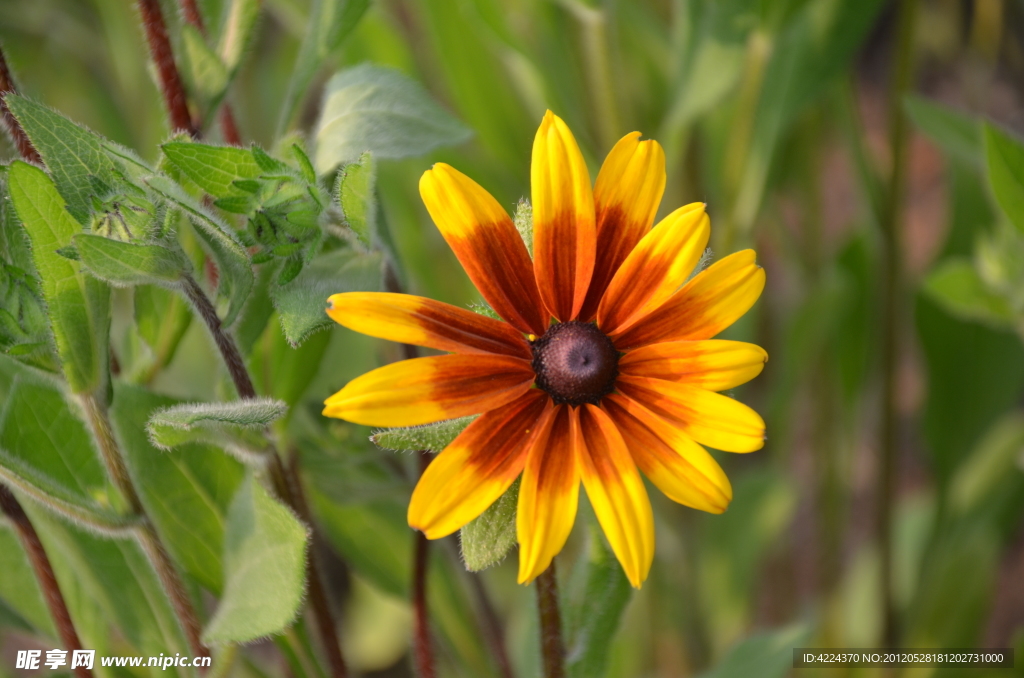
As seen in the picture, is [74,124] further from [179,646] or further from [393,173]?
[393,173]

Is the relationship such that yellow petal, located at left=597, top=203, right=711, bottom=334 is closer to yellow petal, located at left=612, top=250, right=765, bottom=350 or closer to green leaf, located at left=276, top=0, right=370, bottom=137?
yellow petal, located at left=612, top=250, right=765, bottom=350

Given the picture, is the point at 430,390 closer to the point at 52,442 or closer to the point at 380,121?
the point at 380,121

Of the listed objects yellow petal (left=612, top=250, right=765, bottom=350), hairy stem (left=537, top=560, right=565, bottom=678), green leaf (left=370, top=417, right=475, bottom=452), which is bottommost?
hairy stem (left=537, top=560, right=565, bottom=678)

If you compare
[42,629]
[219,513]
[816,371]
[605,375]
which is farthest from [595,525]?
[816,371]

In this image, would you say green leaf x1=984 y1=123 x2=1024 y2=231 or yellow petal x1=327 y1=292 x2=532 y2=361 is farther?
green leaf x1=984 y1=123 x2=1024 y2=231

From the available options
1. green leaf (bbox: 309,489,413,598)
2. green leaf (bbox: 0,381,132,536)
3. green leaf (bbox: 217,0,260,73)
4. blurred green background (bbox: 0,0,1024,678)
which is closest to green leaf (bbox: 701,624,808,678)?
blurred green background (bbox: 0,0,1024,678)

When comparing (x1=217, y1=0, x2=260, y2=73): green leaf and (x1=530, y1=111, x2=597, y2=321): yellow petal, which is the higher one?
(x1=217, y1=0, x2=260, y2=73): green leaf

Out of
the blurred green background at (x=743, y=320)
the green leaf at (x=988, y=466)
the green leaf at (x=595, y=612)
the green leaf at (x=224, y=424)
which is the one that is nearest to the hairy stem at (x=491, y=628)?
the blurred green background at (x=743, y=320)
